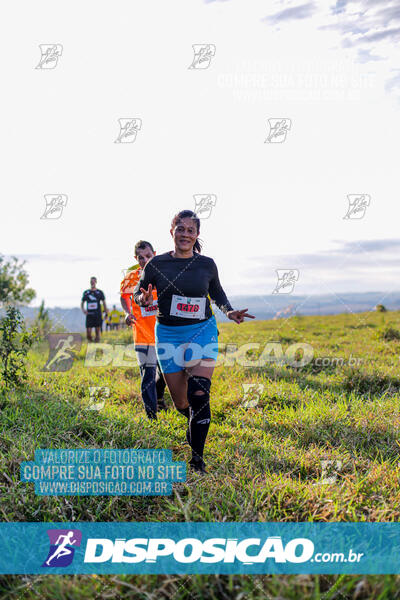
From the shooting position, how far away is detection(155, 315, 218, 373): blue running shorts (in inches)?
161

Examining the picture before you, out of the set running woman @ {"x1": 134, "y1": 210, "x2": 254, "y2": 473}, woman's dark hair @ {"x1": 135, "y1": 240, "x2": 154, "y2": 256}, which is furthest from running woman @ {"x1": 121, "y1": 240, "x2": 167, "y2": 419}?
running woman @ {"x1": 134, "y1": 210, "x2": 254, "y2": 473}

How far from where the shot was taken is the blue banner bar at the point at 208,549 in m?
2.55

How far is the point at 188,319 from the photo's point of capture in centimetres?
418

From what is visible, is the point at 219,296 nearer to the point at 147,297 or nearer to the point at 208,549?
the point at 147,297

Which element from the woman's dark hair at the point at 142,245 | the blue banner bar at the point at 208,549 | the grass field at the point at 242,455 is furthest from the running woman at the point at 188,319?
the woman's dark hair at the point at 142,245

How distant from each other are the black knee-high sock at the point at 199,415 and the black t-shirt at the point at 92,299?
31.7 feet

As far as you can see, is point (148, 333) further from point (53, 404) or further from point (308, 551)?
point (308, 551)

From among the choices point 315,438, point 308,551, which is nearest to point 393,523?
point 308,551

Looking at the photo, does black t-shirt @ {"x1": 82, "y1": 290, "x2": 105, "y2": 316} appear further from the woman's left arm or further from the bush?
the woman's left arm

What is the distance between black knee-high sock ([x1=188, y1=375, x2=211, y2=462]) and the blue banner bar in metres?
0.98

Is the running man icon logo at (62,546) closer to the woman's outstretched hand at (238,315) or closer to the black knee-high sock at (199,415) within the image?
the black knee-high sock at (199,415)

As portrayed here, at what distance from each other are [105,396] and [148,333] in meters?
1.45

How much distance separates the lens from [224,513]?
9.93 feet

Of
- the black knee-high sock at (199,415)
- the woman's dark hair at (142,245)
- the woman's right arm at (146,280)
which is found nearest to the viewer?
the black knee-high sock at (199,415)
